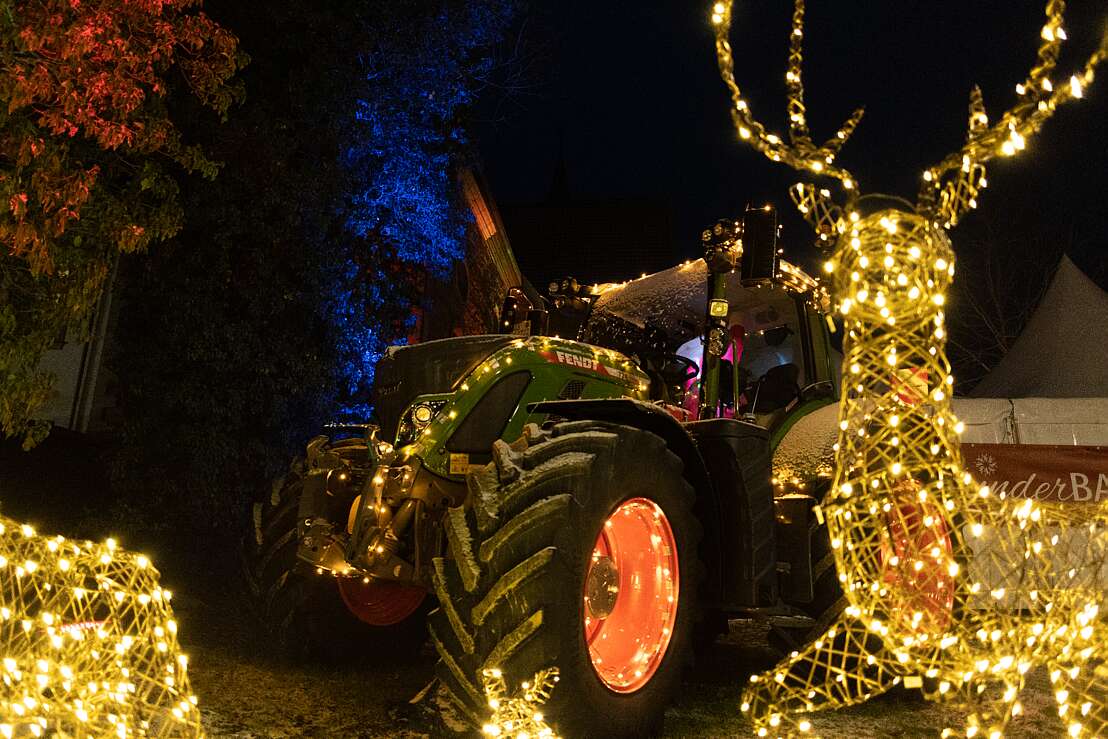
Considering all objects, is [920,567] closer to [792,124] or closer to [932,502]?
[932,502]

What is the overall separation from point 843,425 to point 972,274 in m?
24.3

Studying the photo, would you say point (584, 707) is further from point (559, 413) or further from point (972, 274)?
point (972, 274)

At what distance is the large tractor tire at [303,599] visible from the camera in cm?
455

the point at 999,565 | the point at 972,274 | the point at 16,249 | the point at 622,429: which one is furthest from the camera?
the point at 972,274

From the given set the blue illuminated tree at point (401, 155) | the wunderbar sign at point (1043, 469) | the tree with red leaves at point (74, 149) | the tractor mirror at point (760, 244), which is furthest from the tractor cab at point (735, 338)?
the wunderbar sign at point (1043, 469)

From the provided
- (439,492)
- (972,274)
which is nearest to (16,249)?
(439,492)

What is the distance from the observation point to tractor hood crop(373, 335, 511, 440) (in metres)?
4.41

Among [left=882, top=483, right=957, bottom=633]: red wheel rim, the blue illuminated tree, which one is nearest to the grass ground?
[left=882, top=483, right=957, bottom=633]: red wheel rim

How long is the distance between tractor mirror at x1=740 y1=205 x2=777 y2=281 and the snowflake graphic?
702cm

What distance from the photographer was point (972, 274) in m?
24.2

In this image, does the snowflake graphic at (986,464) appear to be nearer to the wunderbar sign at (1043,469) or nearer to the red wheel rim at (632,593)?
the wunderbar sign at (1043,469)

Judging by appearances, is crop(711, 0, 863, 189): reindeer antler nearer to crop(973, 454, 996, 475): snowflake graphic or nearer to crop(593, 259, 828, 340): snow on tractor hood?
crop(593, 259, 828, 340): snow on tractor hood

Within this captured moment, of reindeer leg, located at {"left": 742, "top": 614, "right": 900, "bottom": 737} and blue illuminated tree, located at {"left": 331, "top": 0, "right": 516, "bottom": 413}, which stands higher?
blue illuminated tree, located at {"left": 331, "top": 0, "right": 516, "bottom": 413}

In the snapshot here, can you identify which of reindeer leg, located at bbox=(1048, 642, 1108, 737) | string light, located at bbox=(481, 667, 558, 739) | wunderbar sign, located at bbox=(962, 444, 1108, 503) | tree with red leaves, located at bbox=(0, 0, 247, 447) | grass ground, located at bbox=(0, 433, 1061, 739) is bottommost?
grass ground, located at bbox=(0, 433, 1061, 739)
